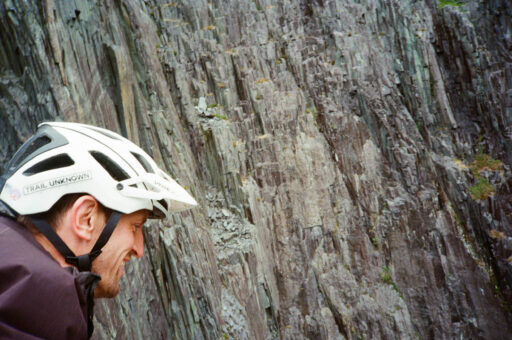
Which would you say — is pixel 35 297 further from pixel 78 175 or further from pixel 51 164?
pixel 51 164

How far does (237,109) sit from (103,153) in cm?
1269

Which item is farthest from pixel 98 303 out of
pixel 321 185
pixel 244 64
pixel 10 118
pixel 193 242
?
pixel 244 64

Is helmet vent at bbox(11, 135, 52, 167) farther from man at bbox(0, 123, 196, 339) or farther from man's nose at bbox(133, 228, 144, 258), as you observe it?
man's nose at bbox(133, 228, 144, 258)

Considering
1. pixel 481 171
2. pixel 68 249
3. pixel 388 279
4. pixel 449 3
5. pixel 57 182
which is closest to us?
pixel 68 249

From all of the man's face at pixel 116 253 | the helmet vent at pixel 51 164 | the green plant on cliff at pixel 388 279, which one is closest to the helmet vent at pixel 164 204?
the man's face at pixel 116 253

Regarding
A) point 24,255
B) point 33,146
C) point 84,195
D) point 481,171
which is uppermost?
point 33,146

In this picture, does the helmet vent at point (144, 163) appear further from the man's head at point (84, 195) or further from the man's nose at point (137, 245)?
the man's nose at point (137, 245)

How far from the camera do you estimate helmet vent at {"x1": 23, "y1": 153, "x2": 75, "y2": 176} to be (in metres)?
2.02

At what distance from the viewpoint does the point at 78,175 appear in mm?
2010

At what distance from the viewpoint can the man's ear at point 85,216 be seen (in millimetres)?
1916

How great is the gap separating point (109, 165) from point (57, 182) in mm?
327

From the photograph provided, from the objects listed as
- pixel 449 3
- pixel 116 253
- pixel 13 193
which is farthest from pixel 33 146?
pixel 449 3

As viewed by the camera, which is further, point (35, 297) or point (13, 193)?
point (13, 193)

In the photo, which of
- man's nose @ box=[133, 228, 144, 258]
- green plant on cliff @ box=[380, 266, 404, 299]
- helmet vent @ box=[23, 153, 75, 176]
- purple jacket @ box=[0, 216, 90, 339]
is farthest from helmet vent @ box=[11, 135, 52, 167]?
green plant on cliff @ box=[380, 266, 404, 299]
